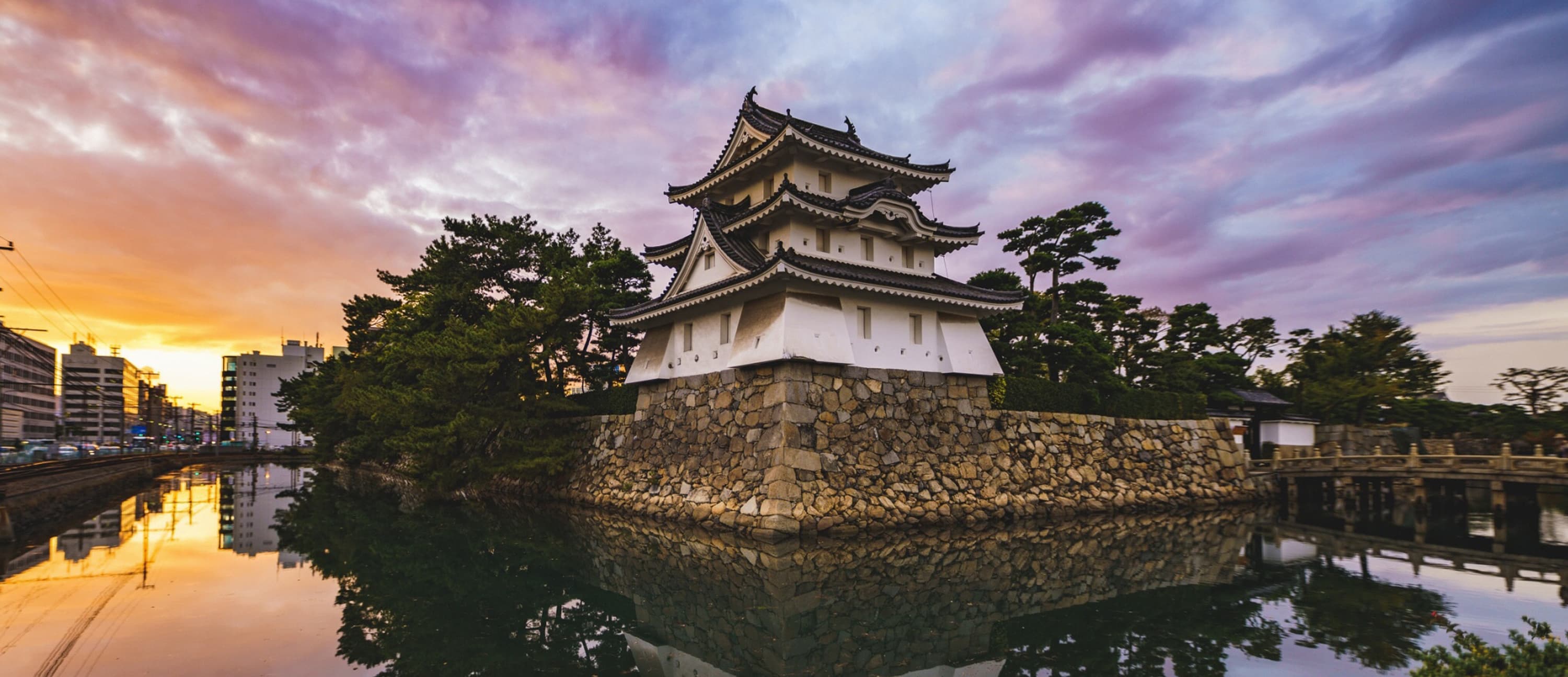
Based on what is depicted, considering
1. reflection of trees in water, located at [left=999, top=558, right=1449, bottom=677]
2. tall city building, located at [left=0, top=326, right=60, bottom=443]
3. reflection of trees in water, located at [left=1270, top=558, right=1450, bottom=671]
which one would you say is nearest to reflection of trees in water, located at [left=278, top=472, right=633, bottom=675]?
reflection of trees in water, located at [left=999, top=558, right=1449, bottom=677]

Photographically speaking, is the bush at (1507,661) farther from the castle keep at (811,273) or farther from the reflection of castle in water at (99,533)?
the reflection of castle in water at (99,533)

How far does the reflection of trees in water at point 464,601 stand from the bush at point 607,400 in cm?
493

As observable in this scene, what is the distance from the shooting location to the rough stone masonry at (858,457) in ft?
54.0

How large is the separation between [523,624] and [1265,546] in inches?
590

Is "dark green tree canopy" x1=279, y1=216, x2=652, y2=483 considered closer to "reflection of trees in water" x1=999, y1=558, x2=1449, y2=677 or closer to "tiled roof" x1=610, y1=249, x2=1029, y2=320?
"tiled roof" x1=610, y1=249, x2=1029, y2=320

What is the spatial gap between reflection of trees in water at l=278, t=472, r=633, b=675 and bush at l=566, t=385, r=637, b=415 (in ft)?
16.2

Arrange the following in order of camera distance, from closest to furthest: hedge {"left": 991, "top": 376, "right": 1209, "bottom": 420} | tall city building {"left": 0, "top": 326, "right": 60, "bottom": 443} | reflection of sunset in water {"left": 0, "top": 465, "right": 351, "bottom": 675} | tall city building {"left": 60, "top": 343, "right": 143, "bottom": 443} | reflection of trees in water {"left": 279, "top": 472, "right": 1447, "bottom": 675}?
reflection of sunset in water {"left": 0, "top": 465, "right": 351, "bottom": 675} < reflection of trees in water {"left": 279, "top": 472, "right": 1447, "bottom": 675} < hedge {"left": 991, "top": 376, "right": 1209, "bottom": 420} < tall city building {"left": 0, "top": 326, "right": 60, "bottom": 443} < tall city building {"left": 60, "top": 343, "right": 143, "bottom": 443}

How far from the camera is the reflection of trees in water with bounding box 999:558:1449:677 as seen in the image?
7957 mm

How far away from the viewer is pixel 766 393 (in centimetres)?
1748

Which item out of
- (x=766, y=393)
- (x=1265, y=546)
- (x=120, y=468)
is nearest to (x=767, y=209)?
(x=766, y=393)

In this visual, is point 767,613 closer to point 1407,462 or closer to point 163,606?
point 163,606

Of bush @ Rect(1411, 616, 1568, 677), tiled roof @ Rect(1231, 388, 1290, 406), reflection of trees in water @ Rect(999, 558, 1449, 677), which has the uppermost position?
tiled roof @ Rect(1231, 388, 1290, 406)

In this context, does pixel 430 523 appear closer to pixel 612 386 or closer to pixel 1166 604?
pixel 612 386

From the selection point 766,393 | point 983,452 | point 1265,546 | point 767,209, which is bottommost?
point 1265,546
